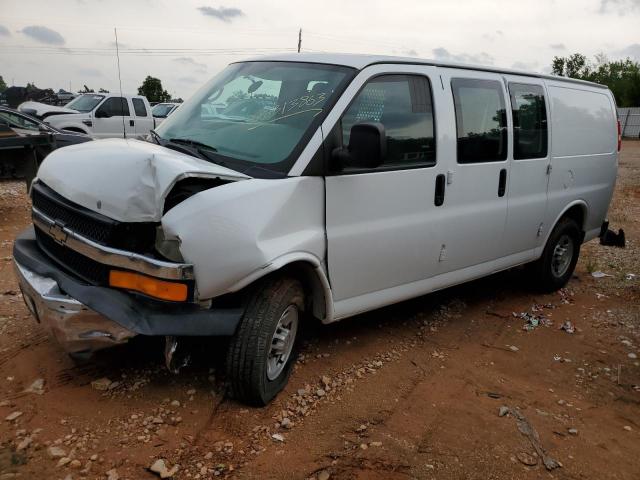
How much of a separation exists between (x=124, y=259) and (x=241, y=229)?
0.61m

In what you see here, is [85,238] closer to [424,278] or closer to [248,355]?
[248,355]

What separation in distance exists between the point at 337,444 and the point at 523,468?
3.29 ft

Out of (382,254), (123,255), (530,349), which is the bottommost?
(530,349)

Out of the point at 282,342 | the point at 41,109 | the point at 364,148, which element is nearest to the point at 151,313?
the point at 282,342

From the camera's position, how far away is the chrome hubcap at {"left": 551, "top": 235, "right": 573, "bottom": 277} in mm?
5898

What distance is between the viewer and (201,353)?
384cm

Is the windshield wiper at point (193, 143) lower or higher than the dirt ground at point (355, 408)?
higher

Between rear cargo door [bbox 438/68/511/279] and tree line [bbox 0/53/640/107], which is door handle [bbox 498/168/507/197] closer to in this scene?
rear cargo door [bbox 438/68/511/279]

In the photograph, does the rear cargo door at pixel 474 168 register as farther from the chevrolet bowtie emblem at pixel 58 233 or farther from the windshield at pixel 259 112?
the chevrolet bowtie emblem at pixel 58 233

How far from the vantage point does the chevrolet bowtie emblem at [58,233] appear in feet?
10.2

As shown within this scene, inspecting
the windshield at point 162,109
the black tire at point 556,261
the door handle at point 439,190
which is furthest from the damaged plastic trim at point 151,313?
the windshield at point 162,109

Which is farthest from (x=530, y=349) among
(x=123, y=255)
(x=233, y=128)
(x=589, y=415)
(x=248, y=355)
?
(x=123, y=255)

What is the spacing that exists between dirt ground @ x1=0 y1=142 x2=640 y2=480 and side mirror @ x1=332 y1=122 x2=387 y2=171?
1462mm

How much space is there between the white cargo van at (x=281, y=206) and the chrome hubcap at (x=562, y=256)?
108 cm
